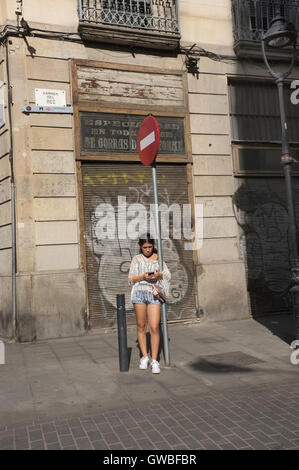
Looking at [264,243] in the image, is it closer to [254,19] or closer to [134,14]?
[254,19]

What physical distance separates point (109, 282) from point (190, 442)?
5255mm

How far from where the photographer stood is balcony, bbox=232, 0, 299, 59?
9.84m

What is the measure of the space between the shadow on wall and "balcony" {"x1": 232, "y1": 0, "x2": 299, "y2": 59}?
305 cm

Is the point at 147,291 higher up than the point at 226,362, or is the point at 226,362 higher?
the point at 147,291

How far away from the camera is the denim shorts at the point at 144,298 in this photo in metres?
5.72

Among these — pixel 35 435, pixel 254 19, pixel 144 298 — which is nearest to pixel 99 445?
pixel 35 435

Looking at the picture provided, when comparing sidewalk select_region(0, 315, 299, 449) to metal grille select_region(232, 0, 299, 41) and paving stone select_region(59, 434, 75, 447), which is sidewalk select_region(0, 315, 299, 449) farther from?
metal grille select_region(232, 0, 299, 41)

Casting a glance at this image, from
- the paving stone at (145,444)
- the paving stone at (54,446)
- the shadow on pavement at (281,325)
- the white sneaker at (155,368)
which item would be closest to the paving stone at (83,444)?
the paving stone at (54,446)

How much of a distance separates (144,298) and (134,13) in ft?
21.7

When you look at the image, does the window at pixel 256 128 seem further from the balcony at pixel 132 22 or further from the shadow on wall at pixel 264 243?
the balcony at pixel 132 22

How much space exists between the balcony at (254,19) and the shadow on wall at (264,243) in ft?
10.00

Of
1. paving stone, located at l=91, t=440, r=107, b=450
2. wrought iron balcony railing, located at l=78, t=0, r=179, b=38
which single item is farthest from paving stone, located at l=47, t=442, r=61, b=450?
wrought iron balcony railing, located at l=78, t=0, r=179, b=38

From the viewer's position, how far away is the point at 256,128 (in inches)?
400
